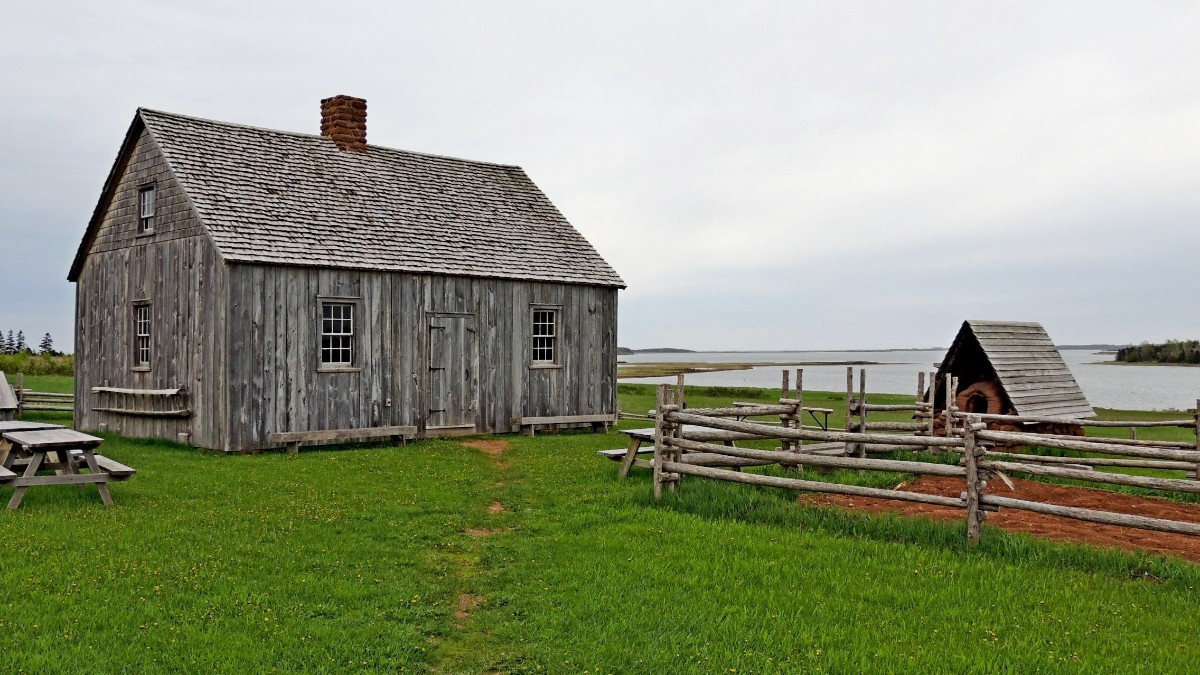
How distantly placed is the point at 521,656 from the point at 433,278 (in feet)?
50.8

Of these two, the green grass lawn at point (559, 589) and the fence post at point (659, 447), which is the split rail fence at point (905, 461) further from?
the green grass lawn at point (559, 589)

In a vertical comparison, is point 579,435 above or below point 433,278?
below

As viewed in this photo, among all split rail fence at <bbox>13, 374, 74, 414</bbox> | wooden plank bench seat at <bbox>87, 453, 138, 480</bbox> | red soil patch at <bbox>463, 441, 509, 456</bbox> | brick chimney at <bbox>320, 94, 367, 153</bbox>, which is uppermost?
brick chimney at <bbox>320, 94, 367, 153</bbox>

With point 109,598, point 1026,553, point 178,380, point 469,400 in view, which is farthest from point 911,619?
point 178,380

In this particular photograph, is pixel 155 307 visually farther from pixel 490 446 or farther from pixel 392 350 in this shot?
pixel 490 446

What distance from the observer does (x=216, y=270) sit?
18.7 m

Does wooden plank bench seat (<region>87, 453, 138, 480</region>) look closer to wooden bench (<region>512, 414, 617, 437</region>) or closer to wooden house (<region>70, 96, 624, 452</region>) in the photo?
wooden house (<region>70, 96, 624, 452</region>)

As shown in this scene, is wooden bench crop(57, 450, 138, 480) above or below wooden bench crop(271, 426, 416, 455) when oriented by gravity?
above

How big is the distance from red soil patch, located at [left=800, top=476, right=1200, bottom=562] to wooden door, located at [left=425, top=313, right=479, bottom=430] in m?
10.6

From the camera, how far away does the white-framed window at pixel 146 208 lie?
21.0 metres

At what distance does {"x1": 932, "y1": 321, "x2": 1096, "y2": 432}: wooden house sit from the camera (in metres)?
20.9

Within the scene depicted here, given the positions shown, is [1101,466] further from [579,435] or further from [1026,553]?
[579,435]

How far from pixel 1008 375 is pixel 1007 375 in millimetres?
34

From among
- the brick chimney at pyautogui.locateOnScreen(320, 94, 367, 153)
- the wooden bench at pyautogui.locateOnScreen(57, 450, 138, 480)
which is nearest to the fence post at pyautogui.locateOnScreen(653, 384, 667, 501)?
the wooden bench at pyautogui.locateOnScreen(57, 450, 138, 480)
